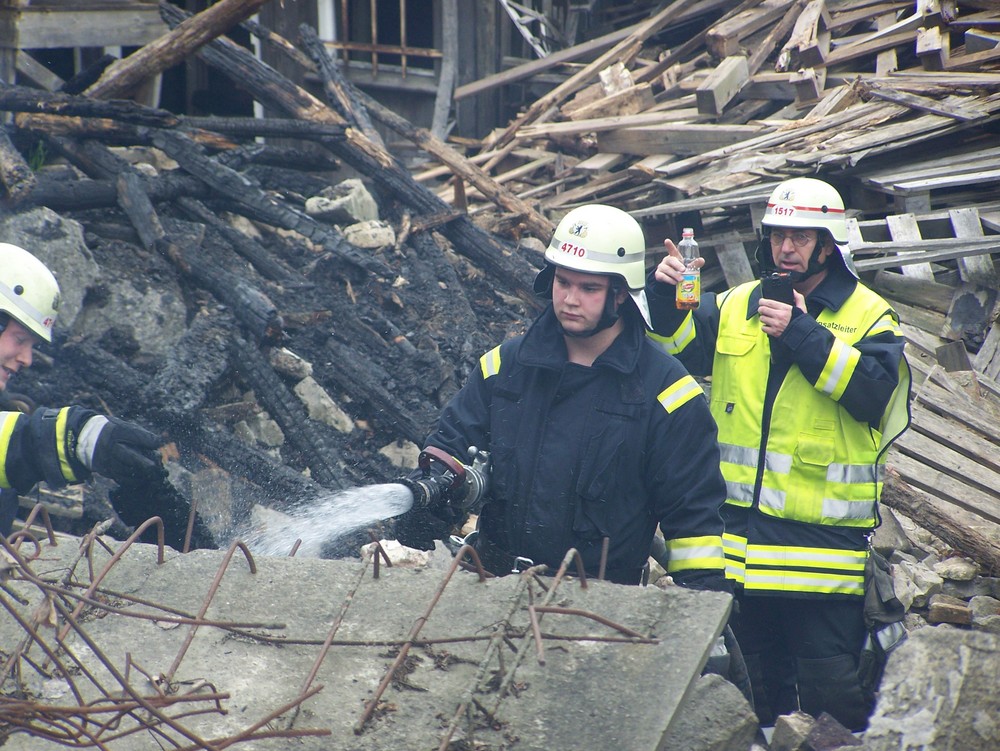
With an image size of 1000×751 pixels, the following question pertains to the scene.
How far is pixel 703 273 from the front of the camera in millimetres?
8477

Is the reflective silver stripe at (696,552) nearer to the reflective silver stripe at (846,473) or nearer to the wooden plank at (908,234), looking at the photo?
the reflective silver stripe at (846,473)

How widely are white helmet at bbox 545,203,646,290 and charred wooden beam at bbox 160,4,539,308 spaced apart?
194 inches

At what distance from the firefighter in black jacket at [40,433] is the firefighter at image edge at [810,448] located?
7.28 feet

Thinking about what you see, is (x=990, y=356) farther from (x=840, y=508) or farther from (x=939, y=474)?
(x=840, y=508)

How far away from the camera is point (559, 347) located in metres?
3.35

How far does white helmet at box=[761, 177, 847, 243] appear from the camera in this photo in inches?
161

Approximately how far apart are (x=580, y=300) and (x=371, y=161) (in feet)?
19.1

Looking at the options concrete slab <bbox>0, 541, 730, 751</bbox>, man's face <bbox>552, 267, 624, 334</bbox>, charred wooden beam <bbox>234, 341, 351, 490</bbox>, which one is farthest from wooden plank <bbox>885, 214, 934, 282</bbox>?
concrete slab <bbox>0, 541, 730, 751</bbox>

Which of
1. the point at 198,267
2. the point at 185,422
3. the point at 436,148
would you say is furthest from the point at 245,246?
the point at 436,148

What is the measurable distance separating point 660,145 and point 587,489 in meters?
7.79

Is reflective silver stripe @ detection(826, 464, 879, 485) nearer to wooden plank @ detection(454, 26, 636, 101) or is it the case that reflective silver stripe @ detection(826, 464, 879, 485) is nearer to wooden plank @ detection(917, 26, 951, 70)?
wooden plank @ detection(917, 26, 951, 70)

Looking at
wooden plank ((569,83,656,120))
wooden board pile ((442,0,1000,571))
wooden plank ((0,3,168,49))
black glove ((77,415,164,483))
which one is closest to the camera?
black glove ((77,415,164,483))

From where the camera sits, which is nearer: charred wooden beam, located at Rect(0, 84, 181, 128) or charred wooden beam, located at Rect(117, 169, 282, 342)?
charred wooden beam, located at Rect(117, 169, 282, 342)

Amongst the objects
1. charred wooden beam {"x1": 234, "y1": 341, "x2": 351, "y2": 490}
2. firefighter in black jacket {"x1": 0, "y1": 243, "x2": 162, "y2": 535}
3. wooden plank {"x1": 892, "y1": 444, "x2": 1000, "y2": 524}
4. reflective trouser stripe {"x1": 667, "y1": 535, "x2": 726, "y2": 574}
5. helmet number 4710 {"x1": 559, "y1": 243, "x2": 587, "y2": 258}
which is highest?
helmet number 4710 {"x1": 559, "y1": 243, "x2": 587, "y2": 258}
